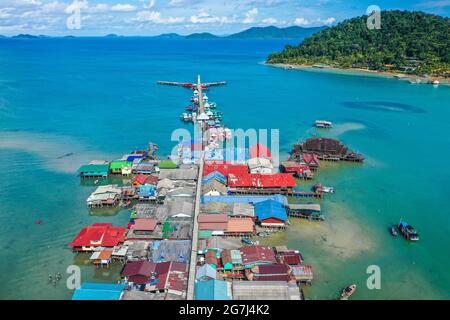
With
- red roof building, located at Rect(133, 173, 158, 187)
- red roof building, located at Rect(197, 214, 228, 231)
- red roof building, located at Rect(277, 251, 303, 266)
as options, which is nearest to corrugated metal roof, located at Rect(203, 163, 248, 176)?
red roof building, located at Rect(133, 173, 158, 187)

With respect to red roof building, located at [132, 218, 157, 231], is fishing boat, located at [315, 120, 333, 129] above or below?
above

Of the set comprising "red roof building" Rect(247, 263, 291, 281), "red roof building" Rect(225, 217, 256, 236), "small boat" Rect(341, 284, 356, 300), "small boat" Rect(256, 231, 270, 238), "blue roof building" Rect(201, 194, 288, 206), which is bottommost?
"small boat" Rect(341, 284, 356, 300)

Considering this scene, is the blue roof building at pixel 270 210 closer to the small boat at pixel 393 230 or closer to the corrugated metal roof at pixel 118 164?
the small boat at pixel 393 230

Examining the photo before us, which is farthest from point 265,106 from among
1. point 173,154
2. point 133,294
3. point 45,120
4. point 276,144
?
point 133,294

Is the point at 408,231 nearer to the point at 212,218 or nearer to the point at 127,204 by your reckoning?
the point at 212,218

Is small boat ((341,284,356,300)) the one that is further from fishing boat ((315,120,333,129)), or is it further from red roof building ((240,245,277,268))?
fishing boat ((315,120,333,129))

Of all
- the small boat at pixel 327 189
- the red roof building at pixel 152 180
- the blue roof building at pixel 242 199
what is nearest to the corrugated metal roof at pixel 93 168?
the red roof building at pixel 152 180

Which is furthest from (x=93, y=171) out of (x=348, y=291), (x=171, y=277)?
(x=348, y=291)
